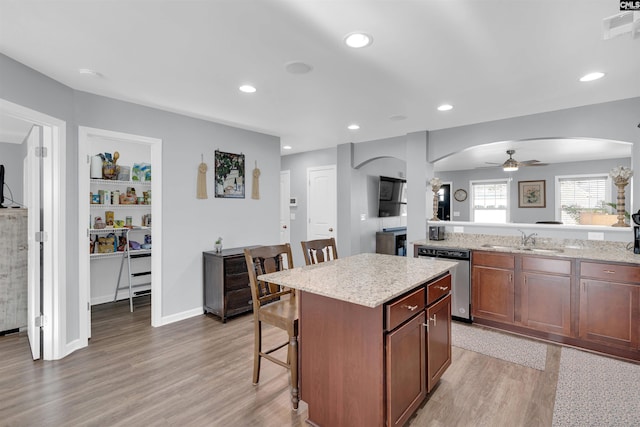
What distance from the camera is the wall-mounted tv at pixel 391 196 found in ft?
21.4

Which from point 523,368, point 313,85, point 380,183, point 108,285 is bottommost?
point 523,368

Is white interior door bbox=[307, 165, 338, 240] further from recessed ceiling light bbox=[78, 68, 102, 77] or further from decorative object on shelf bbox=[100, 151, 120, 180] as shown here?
recessed ceiling light bbox=[78, 68, 102, 77]

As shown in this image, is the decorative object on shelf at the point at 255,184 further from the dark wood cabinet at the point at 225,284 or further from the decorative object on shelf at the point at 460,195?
the decorative object on shelf at the point at 460,195

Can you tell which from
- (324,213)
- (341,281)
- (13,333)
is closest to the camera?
(341,281)

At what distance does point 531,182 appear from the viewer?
805 centimetres

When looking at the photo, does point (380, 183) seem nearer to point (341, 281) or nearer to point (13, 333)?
point (341, 281)

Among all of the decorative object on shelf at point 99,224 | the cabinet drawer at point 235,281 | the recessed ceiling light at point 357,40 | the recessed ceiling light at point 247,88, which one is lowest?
the cabinet drawer at point 235,281

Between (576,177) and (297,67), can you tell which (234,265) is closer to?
(297,67)

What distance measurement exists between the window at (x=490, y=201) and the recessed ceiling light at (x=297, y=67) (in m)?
7.77

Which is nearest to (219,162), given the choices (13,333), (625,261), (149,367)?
(149,367)

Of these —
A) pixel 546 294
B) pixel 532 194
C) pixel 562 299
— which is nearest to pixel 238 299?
pixel 546 294

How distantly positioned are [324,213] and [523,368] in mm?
4033

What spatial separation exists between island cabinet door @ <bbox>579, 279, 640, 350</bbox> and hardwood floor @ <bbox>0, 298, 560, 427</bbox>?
1.38ft

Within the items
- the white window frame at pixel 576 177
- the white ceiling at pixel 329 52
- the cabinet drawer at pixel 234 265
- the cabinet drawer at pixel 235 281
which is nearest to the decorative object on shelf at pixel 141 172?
the white ceiling at pixel 329 52
